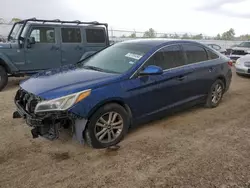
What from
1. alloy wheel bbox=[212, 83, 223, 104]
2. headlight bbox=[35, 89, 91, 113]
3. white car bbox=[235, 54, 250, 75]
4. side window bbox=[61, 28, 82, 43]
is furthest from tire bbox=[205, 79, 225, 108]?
side window bbox=[61, 28, 82, 43]

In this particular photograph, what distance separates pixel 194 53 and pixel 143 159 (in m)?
2.68

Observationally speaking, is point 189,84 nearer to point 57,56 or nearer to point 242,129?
point 242,129

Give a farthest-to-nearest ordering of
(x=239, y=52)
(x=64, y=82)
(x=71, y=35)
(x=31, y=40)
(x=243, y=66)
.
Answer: (x=239, y=52) → (x=243, y=66) → (x=71, y=35) → (x=31, y=40) → (x=64, y=82)

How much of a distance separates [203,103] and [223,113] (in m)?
0.46

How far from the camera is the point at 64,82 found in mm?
3590

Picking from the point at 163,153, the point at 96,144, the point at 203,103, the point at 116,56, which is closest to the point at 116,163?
the point at 96,144

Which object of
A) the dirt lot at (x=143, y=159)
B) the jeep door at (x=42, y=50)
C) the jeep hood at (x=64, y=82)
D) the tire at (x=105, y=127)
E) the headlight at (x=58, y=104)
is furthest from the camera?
the jeep door at (x=42, y=50)

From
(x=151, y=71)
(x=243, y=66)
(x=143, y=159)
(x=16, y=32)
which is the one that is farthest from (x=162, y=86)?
(x=243, y=66)

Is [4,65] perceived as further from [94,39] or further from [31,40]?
[94,39]

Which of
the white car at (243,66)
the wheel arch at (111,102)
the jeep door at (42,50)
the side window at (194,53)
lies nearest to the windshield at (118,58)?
the wheel arch at (111,102)

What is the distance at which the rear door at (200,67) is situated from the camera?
491 centimetres

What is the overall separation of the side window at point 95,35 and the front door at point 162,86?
5029 millimetres

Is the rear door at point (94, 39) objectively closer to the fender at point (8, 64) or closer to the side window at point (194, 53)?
the fender at point (8, 64)

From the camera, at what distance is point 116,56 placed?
177 inches
